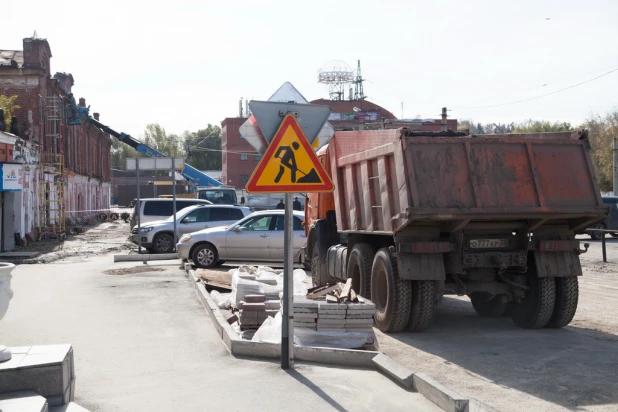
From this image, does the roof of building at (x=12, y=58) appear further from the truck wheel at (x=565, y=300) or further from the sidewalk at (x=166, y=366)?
the truck wheel at (x=565, y=300)

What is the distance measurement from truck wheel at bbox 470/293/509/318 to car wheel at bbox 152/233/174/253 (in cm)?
1412

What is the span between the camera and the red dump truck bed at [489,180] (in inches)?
352

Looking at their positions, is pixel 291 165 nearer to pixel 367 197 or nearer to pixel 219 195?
pixel 367 197

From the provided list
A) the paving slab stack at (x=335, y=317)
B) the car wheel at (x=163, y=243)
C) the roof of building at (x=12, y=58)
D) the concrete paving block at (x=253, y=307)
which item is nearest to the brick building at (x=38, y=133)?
the roof of building at (x=12, y=58)

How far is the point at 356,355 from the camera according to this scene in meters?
7.70

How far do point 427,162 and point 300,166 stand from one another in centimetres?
226

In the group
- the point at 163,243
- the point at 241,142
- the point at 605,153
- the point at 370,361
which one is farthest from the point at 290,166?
the point at 241,142

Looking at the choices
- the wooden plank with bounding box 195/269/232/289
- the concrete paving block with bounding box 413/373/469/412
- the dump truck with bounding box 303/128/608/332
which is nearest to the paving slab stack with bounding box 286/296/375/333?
the dump truck with bounding box 303/128/608/332

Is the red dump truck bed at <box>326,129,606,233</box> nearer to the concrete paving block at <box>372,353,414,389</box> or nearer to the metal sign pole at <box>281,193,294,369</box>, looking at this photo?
the metal sign pole at <box>281,193,294,369</box>

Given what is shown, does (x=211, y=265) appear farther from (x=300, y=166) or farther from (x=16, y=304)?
(x=300, y=166)

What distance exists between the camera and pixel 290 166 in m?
7.41

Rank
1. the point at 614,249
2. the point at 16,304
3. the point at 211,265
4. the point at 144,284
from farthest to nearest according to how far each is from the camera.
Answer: the point at 614,249 < the point at 211,265 < the point at 144,284 < the point at 16,304

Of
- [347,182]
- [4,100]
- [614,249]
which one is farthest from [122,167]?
[347,182]

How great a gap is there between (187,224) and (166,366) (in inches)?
627
